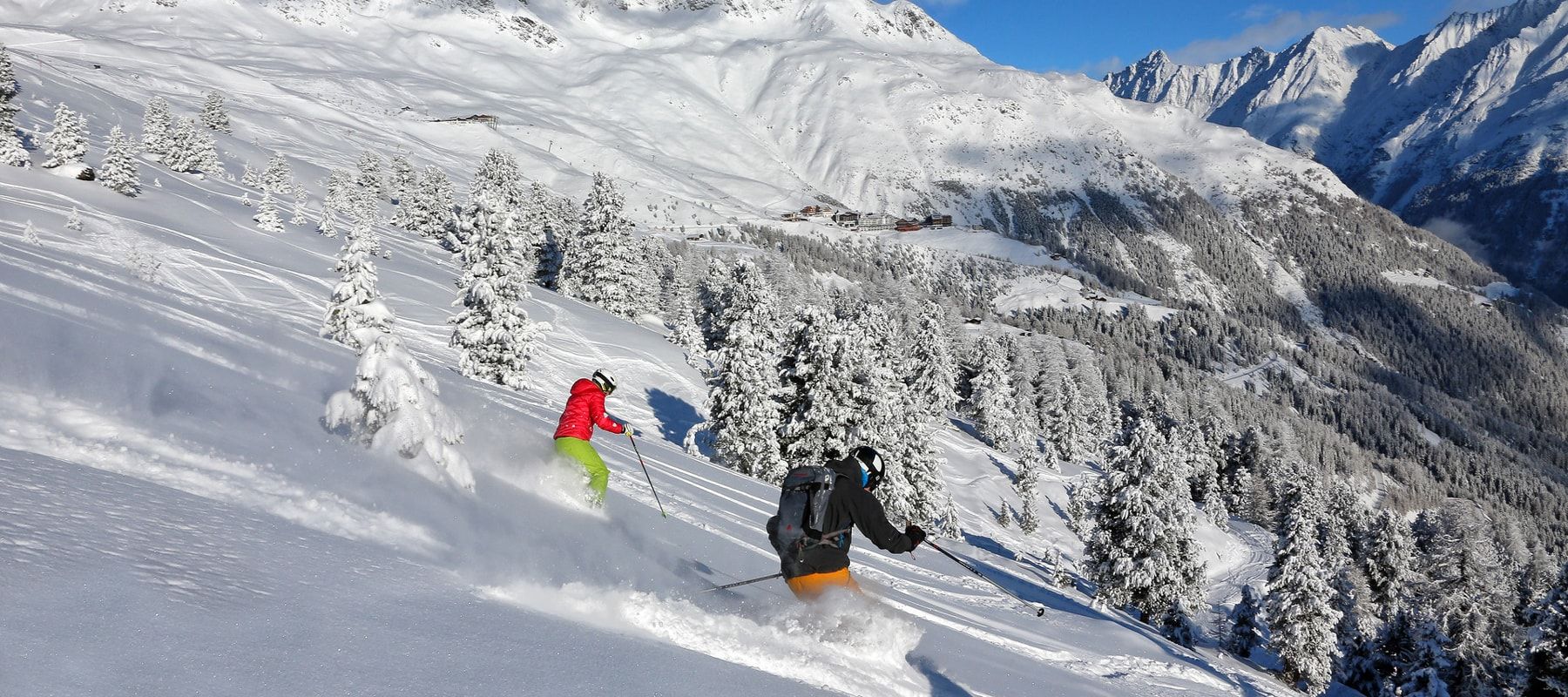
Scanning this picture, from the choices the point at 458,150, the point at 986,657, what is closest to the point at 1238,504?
the point at 986,657

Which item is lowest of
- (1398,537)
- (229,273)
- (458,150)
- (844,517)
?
(229,273)

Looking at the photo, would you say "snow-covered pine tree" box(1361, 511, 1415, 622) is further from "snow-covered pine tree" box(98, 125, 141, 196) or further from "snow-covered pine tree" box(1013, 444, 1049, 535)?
"snow-covered pine tree" box(98, 125, 141, 196)

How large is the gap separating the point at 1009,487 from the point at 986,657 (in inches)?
1964

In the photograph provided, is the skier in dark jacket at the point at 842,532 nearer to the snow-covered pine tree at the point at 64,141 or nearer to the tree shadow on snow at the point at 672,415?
the tree shadow on snow at the point at 672,415

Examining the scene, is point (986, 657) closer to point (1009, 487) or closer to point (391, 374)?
point (391, 374)

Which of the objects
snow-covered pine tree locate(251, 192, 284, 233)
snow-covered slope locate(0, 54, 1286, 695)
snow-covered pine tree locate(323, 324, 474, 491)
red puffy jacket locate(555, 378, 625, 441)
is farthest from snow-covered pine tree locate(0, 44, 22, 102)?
snow-covered pine tree locate(323, 324, 474, 491)

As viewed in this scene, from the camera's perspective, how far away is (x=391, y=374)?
7828 millimetres

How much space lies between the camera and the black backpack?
7285 millimetres

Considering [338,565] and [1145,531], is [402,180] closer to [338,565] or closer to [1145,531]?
[1145,531]

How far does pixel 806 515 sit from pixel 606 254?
165 feet

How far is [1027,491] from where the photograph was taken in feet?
178

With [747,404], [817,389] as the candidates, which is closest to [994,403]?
[817,389]

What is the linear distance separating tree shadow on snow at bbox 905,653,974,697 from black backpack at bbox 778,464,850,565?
1259 millimetres

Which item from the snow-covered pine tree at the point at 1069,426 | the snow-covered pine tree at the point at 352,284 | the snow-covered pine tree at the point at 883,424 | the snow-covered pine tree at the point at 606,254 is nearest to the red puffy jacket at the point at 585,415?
the snow-covered pine tree at the point at 352,284
